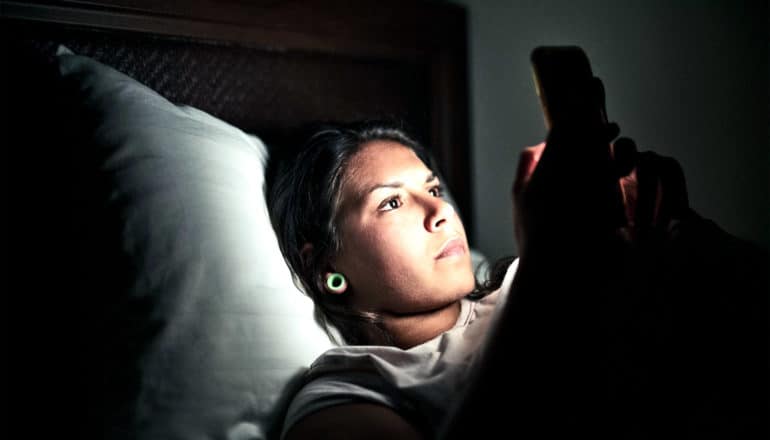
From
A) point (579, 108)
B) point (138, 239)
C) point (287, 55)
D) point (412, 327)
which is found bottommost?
point (412, 327)

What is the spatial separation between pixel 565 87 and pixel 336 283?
52 cm

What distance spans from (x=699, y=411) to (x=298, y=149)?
0.73 m

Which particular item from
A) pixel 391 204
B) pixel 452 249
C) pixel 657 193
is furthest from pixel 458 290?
pixel 657 193

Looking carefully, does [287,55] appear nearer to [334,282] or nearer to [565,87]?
[334,282]

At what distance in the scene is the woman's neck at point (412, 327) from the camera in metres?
0.90

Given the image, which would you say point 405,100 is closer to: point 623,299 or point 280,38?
point 280,38

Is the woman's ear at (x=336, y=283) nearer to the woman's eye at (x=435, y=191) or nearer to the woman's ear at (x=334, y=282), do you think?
the woman's ear at (x=334, y=282)

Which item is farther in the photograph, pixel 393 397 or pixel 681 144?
pixel 681 144

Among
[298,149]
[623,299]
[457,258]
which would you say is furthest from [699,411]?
[298,149]

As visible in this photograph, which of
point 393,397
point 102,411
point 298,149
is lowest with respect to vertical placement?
point 102,411

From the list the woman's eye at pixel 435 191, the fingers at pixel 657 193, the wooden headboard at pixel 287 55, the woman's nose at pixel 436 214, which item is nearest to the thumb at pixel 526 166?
the fingers at pixel 657 193

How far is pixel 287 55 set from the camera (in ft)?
3.87

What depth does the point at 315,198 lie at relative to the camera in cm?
97

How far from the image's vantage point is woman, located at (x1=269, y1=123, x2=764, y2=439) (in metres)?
0.53
